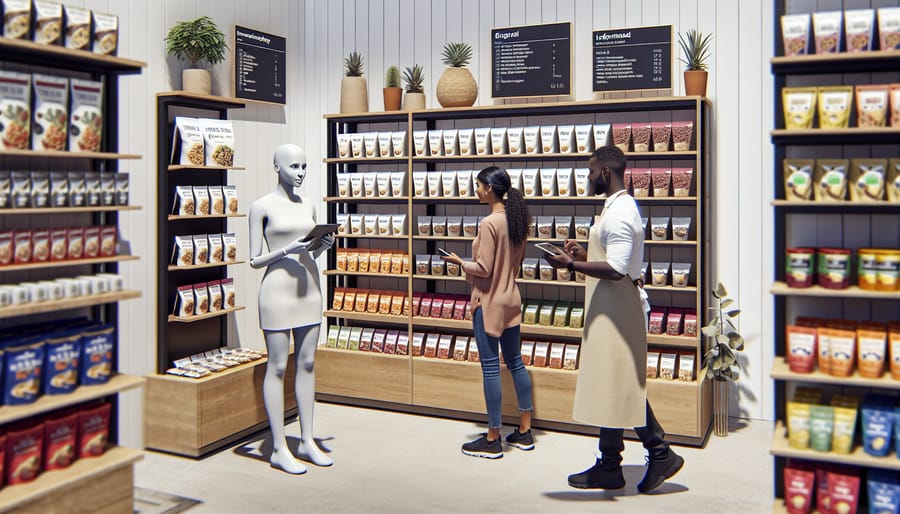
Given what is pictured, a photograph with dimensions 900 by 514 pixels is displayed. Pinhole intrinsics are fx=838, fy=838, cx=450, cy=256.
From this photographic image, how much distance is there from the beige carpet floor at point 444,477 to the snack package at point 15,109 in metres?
1.91

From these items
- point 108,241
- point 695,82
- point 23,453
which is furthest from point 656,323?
point 23,453

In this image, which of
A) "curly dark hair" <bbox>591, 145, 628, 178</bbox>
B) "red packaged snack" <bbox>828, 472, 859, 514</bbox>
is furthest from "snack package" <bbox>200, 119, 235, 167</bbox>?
"red packaged snack" <bbox>828, 472, 859, 514</bbox>

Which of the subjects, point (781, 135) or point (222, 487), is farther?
point (222, 487)

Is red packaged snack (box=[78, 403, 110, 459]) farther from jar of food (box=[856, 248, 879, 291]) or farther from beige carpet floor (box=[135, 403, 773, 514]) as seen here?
jar of food (box=[856, 248, 879, 291])

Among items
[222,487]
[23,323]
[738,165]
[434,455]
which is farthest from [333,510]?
[738,165]

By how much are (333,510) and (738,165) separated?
3452 mm

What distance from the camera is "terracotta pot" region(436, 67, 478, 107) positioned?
595 centimetres

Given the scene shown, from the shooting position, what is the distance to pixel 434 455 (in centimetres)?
499

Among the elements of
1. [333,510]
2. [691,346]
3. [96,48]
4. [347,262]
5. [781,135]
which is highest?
[96,48]

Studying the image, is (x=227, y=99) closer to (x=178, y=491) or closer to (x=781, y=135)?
(x=178, y=491)

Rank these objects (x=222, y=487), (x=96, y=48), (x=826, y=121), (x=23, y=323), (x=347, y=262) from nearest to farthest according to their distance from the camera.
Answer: (x=826, y=121), (x=96, y=48), (x=23, y=323), (x=222, y=487), (x=347, y=262)

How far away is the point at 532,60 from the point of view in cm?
594

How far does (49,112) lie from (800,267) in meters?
3.12

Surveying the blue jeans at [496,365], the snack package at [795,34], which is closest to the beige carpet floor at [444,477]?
the blue jeans at [496,365]
